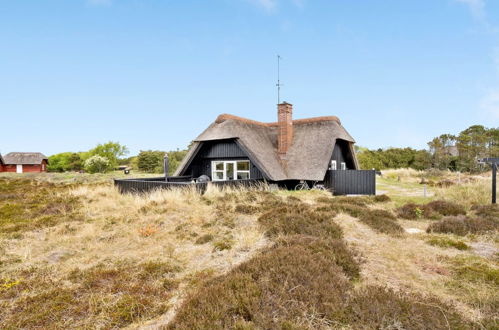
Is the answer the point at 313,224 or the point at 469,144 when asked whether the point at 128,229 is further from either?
the point at 469,144

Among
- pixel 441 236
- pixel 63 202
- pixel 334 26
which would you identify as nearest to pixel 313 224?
pixel 441 236

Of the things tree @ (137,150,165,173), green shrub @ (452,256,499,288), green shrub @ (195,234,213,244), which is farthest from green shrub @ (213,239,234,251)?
tree @ (137,150,165,173)

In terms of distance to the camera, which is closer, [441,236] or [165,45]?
[441,236]

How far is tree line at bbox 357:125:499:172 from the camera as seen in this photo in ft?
124

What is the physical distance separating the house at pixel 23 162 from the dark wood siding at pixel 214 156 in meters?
62.1

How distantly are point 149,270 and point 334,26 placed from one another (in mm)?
17476

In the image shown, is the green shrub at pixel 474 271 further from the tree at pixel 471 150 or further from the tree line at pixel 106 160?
the tree line at pixel 106 160

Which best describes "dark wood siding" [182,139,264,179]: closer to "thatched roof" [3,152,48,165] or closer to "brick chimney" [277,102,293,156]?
"brick chimney" [277,102,293,156]

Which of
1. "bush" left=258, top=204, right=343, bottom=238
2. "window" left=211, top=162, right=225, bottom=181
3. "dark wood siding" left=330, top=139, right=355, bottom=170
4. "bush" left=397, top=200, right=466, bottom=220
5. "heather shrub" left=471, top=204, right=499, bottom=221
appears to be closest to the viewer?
"bush" left=258, top=204, right=343, bottom=238

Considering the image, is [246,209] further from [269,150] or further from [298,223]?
[269,150]

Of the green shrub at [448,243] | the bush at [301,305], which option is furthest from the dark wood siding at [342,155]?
the bush at [301,305]

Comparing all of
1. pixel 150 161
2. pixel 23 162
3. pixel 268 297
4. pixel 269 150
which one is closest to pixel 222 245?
pixel 268 297

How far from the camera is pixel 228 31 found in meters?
19.6

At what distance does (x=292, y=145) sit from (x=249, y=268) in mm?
14639
